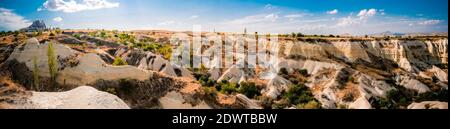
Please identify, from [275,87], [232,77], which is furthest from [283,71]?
[275,87]

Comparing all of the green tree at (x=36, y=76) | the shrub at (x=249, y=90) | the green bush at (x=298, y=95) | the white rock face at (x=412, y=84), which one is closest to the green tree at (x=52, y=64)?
the green tree at (x=36, y=76)

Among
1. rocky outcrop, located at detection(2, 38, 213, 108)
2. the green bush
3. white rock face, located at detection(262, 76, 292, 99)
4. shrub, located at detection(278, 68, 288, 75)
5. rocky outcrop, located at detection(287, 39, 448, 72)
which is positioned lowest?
the green bush

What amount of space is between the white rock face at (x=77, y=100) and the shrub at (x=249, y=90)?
80.4ft

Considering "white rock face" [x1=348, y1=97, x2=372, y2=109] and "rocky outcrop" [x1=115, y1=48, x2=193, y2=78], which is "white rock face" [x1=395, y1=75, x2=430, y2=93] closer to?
"white rock face" [x1=348, y1=97, x2=372, y2=109]

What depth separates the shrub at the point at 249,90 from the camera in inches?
1422

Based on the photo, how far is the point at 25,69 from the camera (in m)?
18.4

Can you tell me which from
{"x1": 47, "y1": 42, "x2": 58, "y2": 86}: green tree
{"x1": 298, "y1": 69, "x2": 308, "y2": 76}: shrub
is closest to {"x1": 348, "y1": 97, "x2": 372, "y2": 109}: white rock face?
{"x1": 298, "y1": 69, "x2": 308, "y2": 76}: shrub

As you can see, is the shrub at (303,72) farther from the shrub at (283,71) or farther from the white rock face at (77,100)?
the white rock face at (77,100)

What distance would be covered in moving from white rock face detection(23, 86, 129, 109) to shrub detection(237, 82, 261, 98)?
2450 centimetres

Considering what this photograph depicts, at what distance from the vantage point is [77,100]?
36.6 feet

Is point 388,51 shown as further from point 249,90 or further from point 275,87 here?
point 249,90

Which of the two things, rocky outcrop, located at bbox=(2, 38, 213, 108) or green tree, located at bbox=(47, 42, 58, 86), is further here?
green tree, located at bbox=(47, 42, 58, 86)

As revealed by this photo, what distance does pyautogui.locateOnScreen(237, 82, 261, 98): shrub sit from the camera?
3612cm
